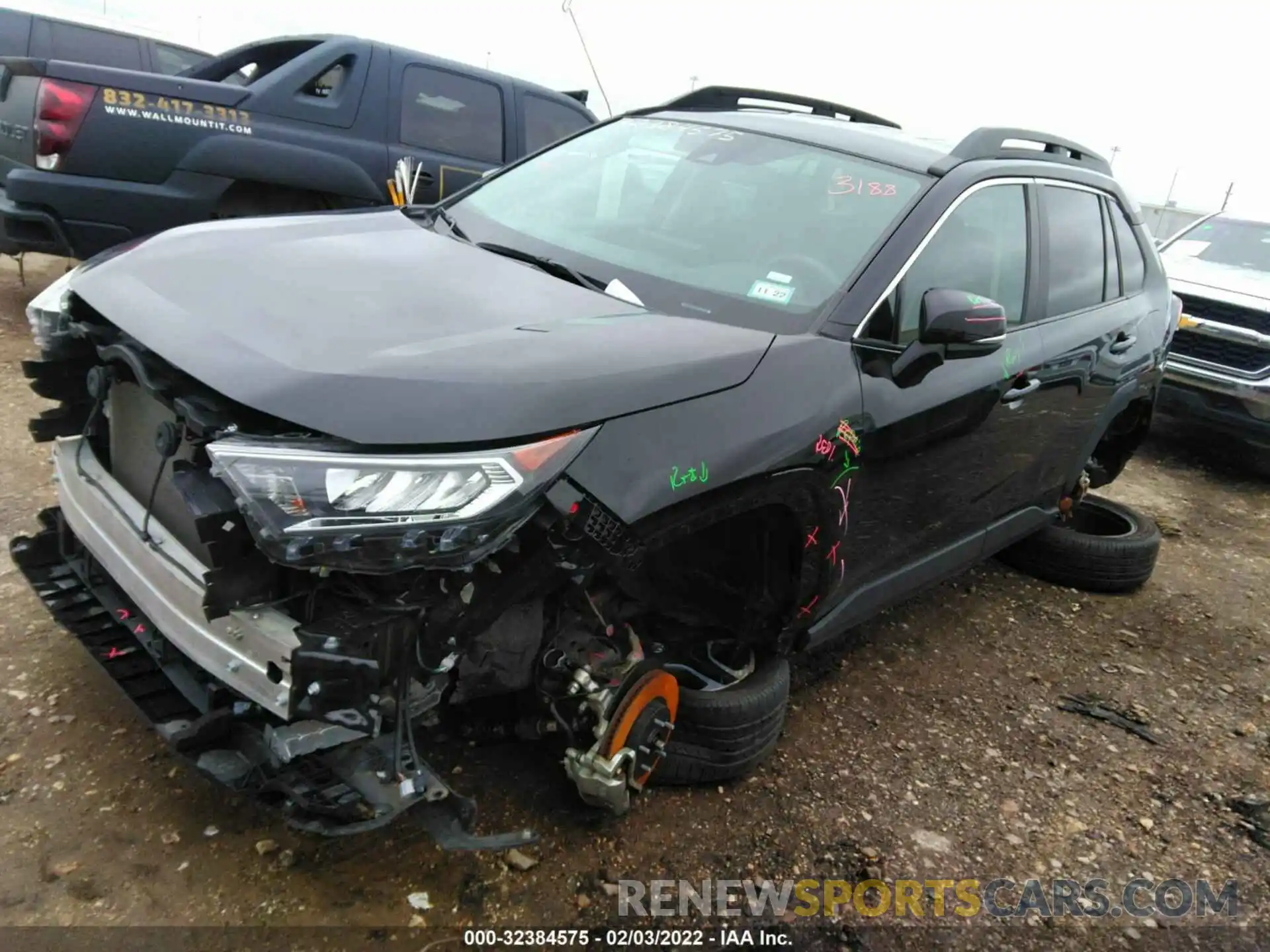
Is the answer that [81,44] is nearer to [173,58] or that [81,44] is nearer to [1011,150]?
[173,58]

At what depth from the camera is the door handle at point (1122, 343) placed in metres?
4.02

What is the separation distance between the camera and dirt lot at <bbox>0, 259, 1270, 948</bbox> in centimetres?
226

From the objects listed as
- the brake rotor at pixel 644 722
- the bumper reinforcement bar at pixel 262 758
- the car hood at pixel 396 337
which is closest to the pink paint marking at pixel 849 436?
the car hood at pixel 396 337

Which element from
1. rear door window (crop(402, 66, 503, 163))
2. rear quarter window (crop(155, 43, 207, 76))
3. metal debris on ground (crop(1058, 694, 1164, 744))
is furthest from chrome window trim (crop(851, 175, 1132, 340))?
rear quarter window (crop(155, 43, 207, 76))

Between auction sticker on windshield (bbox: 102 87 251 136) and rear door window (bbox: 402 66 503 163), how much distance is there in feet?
3.81

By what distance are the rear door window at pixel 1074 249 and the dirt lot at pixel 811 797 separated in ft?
4.87

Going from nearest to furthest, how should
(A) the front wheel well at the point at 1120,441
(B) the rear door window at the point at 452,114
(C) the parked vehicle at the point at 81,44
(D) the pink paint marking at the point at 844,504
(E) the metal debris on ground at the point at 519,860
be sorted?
(E) the metal debris on ground at the point at 519,860 < (D) the pink paint marking at the point at 844,504 < (A) the front wheel well at the point at 1120,441 < (B) the rear door window at the point at 452,114 < (C) the parked vehicle at the point at 81,44

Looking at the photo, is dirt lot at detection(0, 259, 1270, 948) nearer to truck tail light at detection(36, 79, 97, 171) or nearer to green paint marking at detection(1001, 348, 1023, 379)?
green paint marking at detection(1001, 348, 1023, 379)

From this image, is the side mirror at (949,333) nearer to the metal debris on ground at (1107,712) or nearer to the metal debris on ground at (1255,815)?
the metal debris on ground at (1107,712)

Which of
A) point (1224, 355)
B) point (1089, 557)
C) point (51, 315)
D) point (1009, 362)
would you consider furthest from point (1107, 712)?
point (1224, 355)

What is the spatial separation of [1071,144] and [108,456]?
3.76 metres

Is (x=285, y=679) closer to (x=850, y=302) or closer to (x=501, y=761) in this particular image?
(x=501, y=761)

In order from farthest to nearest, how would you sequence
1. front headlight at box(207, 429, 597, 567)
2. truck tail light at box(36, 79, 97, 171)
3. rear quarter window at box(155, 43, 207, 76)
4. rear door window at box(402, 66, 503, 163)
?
1. rear quarter window at box(155, 43, 207, 76)
2. rear door window at box(402, 66, 503, 163)
3. truck tail light at box(36, 79, 97, 171)
4. front headlight at box(207, 429, 597, 567)

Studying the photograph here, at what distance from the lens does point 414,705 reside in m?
2.03
